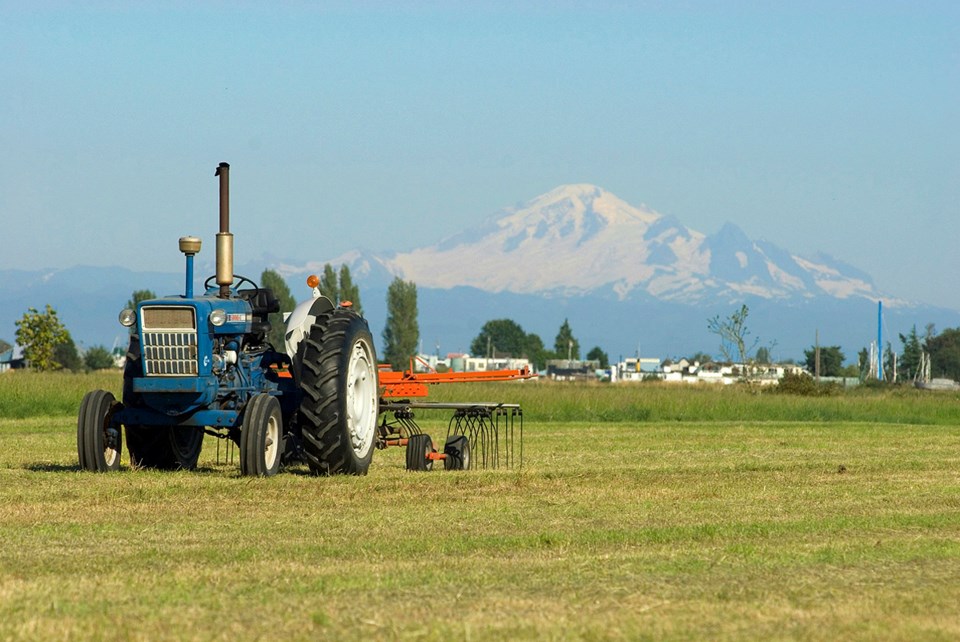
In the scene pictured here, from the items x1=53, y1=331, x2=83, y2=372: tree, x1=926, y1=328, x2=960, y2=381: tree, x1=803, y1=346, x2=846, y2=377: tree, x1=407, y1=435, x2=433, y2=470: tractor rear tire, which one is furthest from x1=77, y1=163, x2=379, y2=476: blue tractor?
x1=803, y1=346, x2=846, y2=377: tree

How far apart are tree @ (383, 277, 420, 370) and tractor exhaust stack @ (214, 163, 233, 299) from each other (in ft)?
308

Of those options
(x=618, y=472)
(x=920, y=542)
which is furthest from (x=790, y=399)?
(x=920, y=542)

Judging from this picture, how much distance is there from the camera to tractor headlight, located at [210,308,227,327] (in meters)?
15.2

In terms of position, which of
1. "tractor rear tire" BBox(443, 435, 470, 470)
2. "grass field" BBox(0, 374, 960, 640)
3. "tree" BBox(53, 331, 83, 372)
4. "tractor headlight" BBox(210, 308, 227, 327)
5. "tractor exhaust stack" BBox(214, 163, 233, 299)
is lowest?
"grass field" BBox(0, 374, 960, 640)

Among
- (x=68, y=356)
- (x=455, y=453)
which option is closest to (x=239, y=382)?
(x=455, y=453)

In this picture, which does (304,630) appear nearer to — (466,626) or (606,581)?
(466,626)

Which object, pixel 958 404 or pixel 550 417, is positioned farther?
pixel 958 404

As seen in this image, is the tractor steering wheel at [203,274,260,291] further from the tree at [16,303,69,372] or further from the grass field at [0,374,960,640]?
the tree at [16,303,69,372]

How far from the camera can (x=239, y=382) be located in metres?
15.7

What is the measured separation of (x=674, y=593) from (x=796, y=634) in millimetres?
1160

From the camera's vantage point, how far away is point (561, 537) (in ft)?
33.8

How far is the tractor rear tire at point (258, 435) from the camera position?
14.7 metres

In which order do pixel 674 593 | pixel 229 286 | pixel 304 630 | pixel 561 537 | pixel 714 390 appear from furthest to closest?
pixel 714 390, pixel 229 286, pixel 561 537, pixel 674 593, pixel 304 630

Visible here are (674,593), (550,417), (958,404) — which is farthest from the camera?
(958,404)
